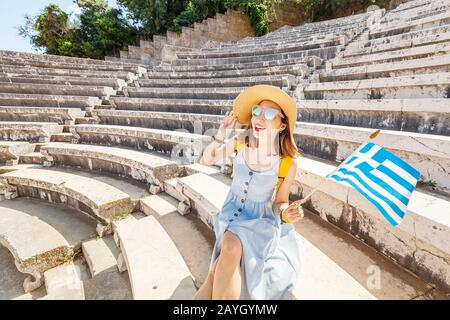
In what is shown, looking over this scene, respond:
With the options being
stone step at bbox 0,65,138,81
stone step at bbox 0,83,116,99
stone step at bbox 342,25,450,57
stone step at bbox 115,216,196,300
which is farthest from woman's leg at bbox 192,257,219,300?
stone step at bbox 0,65,138,81

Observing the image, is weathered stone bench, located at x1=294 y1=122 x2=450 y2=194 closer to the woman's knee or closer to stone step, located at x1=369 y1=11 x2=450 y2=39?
the woman's knee

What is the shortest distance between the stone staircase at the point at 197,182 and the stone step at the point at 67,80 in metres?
0.33

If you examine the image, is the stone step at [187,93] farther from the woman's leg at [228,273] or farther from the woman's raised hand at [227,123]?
the woman's leg at [228,273]

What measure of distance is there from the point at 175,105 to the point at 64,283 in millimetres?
4010

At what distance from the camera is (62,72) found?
7566 mm

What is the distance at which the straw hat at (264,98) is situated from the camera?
167 cm

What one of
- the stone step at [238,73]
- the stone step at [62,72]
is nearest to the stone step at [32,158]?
the stone step at [62,72]

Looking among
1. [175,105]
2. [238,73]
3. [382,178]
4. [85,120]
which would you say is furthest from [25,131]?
[382,178]

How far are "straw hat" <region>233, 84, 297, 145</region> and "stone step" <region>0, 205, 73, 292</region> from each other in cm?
251

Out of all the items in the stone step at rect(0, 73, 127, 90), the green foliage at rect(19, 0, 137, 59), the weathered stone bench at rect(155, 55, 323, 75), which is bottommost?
the stone step at rect(0, 73, 127, 90)

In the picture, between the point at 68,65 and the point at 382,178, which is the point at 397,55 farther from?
the point at 68,65

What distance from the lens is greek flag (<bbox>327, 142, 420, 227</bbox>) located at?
132 cm
